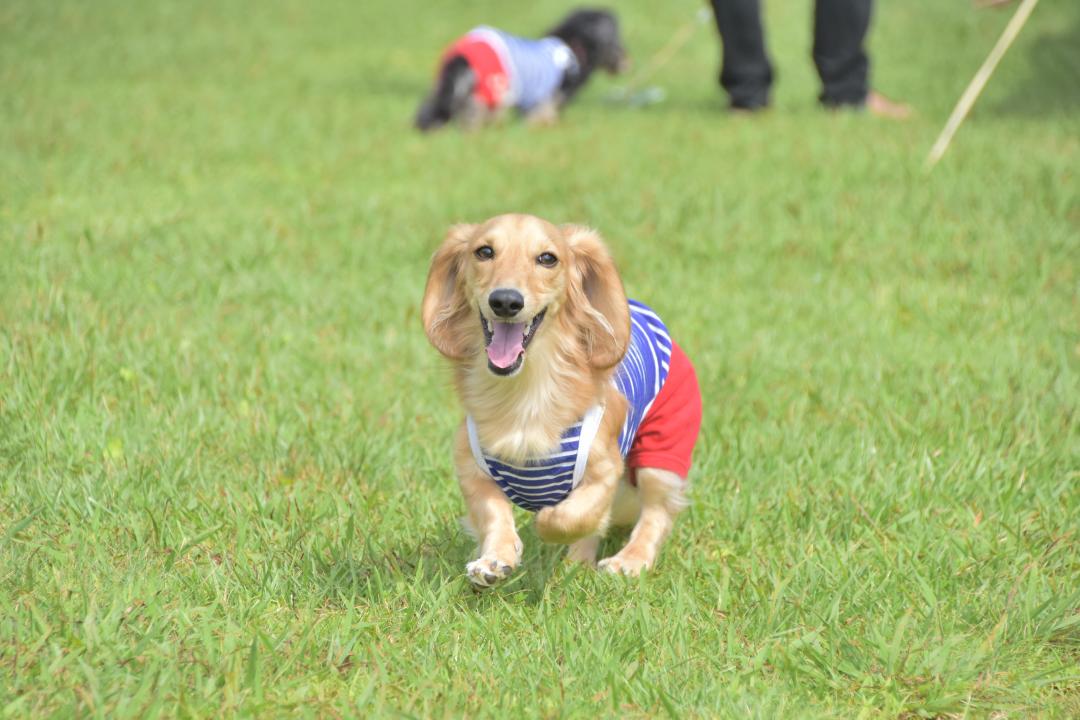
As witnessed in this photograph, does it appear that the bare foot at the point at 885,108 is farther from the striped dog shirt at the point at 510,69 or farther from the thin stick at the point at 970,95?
the striped dog shirt at the point at 510,69

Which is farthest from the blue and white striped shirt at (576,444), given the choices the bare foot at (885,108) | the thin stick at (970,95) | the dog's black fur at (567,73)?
the dog's black fur at (567,73)

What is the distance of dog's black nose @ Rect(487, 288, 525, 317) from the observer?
2951 mm

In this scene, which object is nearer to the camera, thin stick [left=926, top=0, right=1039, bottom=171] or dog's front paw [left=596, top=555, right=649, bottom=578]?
dog's front paw [left=596, top=555, right=649, bottom=578]

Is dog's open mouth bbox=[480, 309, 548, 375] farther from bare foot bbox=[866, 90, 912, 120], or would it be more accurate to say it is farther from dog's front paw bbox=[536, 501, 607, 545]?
bare foot bbox=[866, 90, 912, 120]

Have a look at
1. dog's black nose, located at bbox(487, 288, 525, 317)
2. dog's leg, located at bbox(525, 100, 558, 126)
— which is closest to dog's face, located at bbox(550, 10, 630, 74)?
dog's leg, located at bbox(525, 100, 558, 126)

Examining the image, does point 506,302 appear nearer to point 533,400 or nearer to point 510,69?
point 533,400

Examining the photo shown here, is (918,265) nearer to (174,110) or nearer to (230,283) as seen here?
(230,283)

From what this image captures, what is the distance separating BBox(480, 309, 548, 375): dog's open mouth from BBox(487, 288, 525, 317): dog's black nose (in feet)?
0.32

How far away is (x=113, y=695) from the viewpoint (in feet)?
8.04

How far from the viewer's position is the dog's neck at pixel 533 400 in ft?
10.3

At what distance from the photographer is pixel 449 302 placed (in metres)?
3.32

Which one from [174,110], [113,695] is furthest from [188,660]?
[174,110]

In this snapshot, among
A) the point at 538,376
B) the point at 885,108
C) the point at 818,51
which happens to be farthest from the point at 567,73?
the point at 538,376

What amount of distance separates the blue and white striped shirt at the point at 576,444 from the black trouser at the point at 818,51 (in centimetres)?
643
